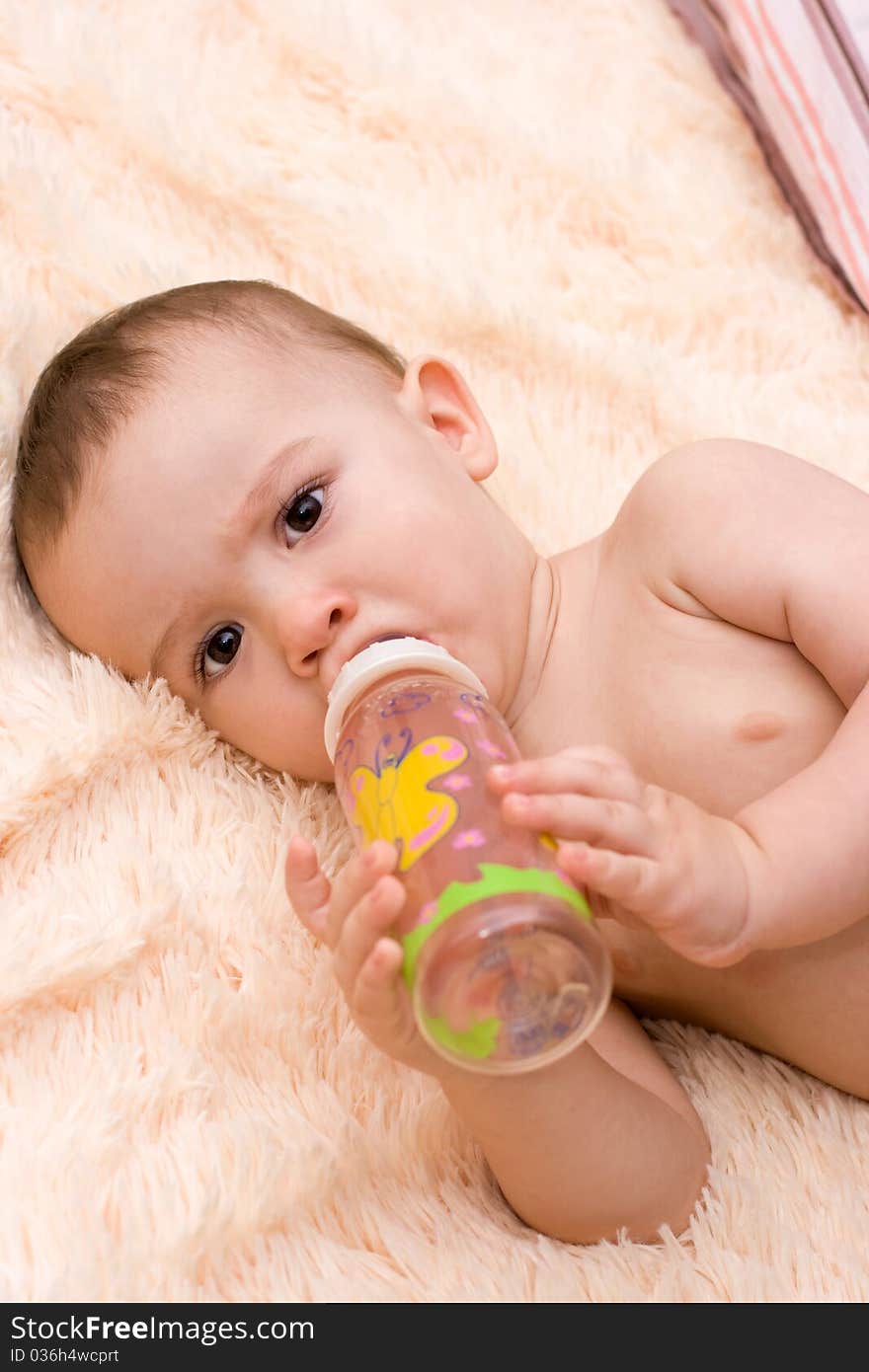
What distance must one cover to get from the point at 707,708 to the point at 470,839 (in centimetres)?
42

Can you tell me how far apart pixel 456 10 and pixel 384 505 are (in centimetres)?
108

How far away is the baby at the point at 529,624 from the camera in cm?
116

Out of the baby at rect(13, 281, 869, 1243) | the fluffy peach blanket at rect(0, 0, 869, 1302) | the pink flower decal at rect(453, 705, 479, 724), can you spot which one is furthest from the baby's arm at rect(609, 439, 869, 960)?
the fluffy peach blanket at rect(0, 0, 869, 1302)

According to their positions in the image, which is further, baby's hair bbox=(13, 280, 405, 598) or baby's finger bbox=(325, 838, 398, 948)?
baby's hair bbox=(13, 280, 405, 598)

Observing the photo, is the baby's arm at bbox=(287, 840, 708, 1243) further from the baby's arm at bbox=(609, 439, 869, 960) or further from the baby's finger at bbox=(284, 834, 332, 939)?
the baby's arm at bbox=(609, 439, 869, 960)

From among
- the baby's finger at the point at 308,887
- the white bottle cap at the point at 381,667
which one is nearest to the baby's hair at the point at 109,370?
the white bottle cap at the point at 381,667

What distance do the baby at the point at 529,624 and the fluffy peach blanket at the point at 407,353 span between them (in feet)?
0.23

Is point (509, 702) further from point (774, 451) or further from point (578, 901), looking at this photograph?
point (578, 901)

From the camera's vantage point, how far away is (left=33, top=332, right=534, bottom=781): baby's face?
4.36 ft

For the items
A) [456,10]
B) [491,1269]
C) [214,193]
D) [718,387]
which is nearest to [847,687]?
[491,1269]

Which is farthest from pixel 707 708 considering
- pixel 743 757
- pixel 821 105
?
pixel 821 105

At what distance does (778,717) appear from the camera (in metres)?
1.29

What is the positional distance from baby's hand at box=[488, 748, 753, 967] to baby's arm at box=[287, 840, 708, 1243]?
173 mm

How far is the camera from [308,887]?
1164 mm
